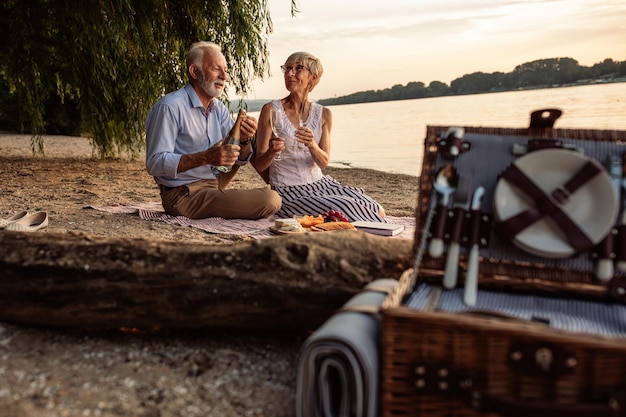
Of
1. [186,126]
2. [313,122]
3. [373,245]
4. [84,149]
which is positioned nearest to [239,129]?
[186,126]

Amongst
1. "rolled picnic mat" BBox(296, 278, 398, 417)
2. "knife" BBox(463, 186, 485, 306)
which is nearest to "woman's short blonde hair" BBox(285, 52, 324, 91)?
"knife" BBox(463, 186, 485, 306)

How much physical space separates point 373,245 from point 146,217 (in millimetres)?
3135

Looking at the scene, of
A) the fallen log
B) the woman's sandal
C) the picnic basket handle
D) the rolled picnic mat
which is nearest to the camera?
the picnic basket handle

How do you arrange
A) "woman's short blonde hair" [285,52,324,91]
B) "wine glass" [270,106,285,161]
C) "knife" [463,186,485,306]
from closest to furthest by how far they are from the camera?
"knife" [463,186,485,306] < "woman's short blonde hair" [285,52,324,91] < "wine glass" [270,106,285,161]

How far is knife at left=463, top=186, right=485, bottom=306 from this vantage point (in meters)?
1.96

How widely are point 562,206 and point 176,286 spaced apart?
1.36m

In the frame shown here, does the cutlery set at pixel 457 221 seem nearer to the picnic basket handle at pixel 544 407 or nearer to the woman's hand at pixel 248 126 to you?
the picnic basket handle at pixel 544 407

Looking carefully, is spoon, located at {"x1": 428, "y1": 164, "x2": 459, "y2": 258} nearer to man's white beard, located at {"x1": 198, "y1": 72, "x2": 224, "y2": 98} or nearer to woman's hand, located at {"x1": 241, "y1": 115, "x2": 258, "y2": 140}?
woman's hand, located at {"x1": 241, "y1": 115, "x2": 258, "y2": 140}

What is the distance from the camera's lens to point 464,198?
6.64ft

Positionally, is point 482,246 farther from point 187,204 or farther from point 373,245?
point 187,204

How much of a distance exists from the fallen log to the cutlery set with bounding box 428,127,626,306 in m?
0.42

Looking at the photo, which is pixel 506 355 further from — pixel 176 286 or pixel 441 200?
pixel 176 286

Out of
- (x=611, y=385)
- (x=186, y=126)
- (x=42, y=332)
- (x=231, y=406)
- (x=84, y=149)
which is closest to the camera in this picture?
(x=611, y=385)

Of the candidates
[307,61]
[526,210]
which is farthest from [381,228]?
[526,210]
